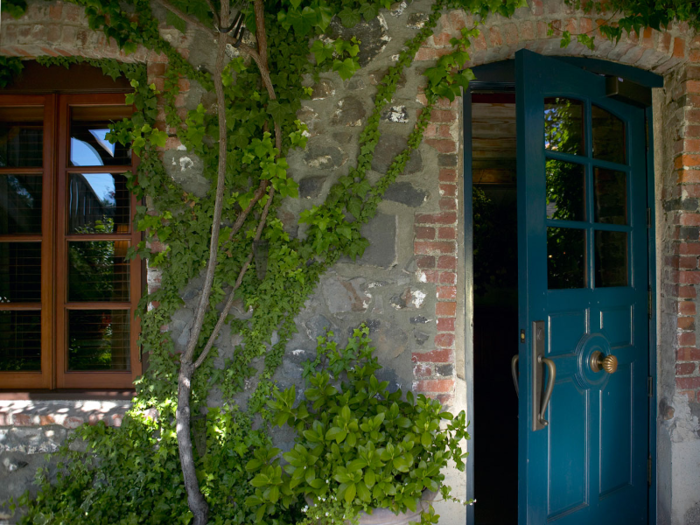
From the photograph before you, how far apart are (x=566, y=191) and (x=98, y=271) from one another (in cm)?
263

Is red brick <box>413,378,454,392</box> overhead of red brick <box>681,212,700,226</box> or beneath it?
beneath

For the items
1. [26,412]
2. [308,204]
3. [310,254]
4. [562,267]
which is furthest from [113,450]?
[562,267]

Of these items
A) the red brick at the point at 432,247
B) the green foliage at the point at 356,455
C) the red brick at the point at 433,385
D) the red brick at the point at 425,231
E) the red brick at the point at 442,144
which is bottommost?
→ the green foliage at the point at 356,455

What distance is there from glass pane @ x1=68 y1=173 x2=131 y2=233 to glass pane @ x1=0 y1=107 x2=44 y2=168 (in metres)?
0.29

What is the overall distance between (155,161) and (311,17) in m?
1.05

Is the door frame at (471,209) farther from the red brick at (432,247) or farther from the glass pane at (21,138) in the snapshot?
the glass pane at (21,138)

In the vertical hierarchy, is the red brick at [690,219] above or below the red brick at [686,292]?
above

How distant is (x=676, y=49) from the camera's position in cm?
244

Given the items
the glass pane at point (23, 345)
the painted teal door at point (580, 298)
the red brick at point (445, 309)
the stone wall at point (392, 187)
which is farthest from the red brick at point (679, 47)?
the glass pane at point (23, 345)

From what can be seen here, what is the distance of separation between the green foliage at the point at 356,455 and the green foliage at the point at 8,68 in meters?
2.29

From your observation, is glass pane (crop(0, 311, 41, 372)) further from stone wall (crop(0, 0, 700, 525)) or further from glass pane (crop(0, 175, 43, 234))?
glass pane (crop(0, 175, 43, 234))

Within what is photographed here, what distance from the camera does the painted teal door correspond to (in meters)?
2.16

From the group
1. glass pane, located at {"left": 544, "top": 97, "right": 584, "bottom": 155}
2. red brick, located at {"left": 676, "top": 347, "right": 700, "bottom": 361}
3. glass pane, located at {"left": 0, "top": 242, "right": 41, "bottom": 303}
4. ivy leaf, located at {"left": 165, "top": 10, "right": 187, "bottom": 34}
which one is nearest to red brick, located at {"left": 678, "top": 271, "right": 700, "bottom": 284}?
red brick, located at {"left": 676, "top": 347, "right": 700, "bottom": 361}

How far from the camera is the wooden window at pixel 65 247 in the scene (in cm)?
246
